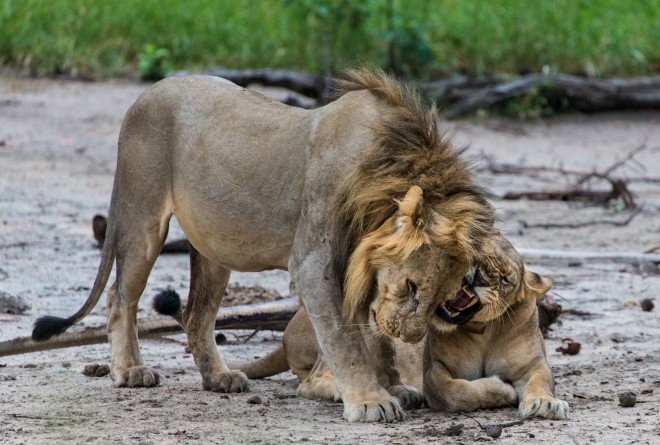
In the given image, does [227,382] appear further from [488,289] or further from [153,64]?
[153,64]

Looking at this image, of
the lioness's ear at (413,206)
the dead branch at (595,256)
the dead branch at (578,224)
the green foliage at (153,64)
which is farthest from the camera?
the green foliage at (153,64)

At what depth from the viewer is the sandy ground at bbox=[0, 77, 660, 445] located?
4.40m

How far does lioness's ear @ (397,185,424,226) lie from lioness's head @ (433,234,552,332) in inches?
10.4

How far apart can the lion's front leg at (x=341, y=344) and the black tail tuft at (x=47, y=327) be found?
128cm

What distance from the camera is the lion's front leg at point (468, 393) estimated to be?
466cm

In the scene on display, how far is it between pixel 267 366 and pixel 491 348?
1.22 meters

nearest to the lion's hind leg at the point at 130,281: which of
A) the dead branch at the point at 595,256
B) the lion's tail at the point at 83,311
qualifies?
the lion's tail at the point at 83,311

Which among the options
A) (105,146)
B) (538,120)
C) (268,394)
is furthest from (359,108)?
(538,120)

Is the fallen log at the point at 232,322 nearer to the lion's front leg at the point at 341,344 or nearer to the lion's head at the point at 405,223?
the lion's front leg at the point at 341,344

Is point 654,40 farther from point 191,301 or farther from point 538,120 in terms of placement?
point 191,301

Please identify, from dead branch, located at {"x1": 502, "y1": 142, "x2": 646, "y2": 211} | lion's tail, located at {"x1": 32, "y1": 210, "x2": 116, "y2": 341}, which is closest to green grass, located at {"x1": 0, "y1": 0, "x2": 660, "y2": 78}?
dead branch, located at {"x1": 502, "y1": 142, "x2": 646, "y2": 211}

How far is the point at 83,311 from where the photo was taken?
5.50 m

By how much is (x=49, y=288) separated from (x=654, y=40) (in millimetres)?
9429

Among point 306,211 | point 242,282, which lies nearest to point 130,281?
point 306,211
